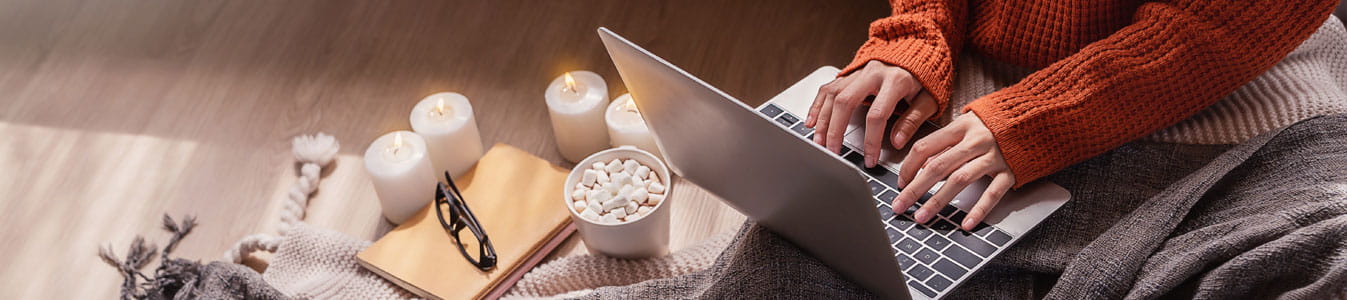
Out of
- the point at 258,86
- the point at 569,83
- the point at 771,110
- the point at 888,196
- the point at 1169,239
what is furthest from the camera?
the point at 258,86

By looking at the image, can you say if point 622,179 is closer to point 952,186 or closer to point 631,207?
point 631,207

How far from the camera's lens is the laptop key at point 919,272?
915 mm

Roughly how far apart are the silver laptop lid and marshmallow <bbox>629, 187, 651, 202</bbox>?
0.58 ft

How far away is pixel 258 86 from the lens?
1.55 metres

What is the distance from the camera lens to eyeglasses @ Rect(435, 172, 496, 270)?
1219mm

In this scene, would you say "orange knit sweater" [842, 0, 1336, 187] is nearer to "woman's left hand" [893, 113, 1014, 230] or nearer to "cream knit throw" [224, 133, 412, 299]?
"woman's left hand" [893, 113, 1014, 230]

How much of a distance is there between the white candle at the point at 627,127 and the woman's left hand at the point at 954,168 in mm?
398

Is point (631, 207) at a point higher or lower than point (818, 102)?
lower

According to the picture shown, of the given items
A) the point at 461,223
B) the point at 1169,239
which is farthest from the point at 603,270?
the point at 1169,239

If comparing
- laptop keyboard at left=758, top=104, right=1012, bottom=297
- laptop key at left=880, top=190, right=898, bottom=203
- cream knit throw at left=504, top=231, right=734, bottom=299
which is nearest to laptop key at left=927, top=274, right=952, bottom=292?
laptop keyboard at left=758, top=104, right=1012, bottom=297

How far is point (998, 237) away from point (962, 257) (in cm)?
4

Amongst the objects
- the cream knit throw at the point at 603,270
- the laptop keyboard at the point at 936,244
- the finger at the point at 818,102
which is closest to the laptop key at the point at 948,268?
the laptop keyboard at the point at 936,244

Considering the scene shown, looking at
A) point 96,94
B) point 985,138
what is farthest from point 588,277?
point 96,94

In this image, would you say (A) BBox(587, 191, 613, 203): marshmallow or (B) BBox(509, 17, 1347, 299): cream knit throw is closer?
(B) BBox(509, 17, 1347, 299): cream knit throw
